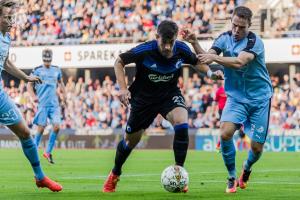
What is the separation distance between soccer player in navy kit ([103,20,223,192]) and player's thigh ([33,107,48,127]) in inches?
418

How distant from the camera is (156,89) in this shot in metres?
11.8

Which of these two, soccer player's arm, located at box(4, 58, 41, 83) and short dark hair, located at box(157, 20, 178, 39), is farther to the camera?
soccer player's arm, located at box(4, 58, 41, 83)

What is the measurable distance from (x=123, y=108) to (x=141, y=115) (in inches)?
960

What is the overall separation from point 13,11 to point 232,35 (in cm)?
301

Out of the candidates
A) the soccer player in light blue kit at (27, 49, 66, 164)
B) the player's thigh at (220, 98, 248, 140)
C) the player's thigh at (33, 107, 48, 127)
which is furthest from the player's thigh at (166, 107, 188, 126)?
the player's thigh at (33, 107, 48, 127)

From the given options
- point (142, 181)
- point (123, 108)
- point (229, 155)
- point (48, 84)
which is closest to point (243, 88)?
point (229, 155)

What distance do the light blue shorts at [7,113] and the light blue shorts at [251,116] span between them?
9.41 ft

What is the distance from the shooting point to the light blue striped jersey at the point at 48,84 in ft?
74.0

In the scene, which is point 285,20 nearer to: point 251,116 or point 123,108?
point 123,108

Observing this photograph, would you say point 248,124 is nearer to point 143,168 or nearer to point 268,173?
point 268,173

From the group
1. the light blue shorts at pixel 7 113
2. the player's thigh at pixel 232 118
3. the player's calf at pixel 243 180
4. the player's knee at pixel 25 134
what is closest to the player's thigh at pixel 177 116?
the player's thigh at pixel 232 118

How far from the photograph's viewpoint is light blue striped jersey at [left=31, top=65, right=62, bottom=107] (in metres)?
22.5

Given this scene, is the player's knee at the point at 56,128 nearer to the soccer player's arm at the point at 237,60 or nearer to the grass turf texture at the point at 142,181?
the grass turf texture at the point at 142,181

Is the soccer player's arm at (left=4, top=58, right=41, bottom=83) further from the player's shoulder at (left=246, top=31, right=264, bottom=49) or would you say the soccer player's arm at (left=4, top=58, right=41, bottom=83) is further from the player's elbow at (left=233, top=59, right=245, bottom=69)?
the player's shoulder at (left=246, top=31, right=264, bottom=49)
